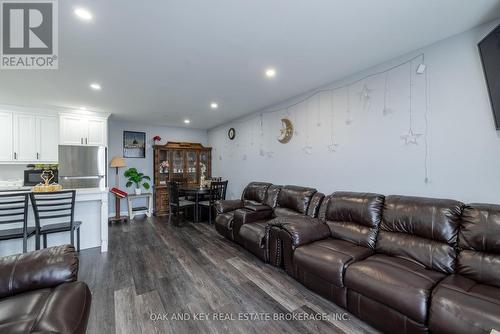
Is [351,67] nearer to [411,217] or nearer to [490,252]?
[411,217]

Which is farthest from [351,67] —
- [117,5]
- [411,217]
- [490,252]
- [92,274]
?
[92,274]

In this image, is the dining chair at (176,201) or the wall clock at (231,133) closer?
the dining chair at (176,201)

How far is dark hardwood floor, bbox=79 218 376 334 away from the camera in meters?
1.80

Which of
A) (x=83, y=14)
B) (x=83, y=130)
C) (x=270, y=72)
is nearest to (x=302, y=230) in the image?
(x=270, y=72)

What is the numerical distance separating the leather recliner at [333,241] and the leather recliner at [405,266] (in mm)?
91

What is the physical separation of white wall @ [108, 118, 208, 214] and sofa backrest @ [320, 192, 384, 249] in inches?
203

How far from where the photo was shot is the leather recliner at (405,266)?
4.99 feet

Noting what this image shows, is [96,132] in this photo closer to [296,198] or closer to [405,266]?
[296,198]

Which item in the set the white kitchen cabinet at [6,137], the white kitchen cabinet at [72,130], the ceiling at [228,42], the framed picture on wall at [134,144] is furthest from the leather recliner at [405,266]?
the white kitchen cabinet at [6,137]

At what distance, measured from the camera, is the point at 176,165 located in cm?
628

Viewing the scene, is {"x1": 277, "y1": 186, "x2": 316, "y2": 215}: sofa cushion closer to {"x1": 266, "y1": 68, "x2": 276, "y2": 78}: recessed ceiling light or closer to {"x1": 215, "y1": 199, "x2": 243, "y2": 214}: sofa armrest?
{"x1": 215, "y1": 199, "x2": 243, "y2": 214}: sofa armrest

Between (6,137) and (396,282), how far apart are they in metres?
6.56

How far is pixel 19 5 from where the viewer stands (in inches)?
66.1

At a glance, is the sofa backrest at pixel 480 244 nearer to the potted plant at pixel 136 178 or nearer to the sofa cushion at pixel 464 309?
the sofa cushion at pixel 464 309
